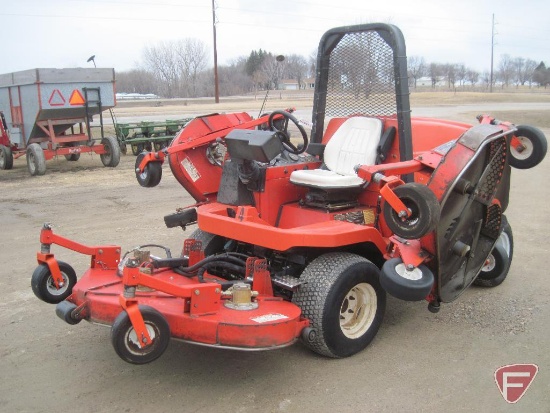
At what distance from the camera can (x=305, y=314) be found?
3.68m

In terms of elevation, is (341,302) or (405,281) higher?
(405,281)

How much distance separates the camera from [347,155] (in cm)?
450

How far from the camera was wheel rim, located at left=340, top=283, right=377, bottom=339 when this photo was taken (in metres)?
3.92

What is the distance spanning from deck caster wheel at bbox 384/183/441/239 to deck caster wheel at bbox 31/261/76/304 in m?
2.10

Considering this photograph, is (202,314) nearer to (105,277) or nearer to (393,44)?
(105,277)

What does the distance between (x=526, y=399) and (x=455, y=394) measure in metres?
0.38

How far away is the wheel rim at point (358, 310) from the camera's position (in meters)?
3.92

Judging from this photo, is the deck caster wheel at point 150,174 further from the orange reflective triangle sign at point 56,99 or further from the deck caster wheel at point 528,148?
the orange reflective triangle sign at point 56,99

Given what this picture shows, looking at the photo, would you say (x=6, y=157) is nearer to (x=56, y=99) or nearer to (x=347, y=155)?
(x=56, y=99)

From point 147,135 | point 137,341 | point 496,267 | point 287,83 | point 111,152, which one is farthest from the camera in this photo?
point 287,83

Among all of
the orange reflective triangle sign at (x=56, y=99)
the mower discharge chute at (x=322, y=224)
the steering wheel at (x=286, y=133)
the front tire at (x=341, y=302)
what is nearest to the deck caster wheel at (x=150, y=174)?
the mower discharge chute at (x=322, y=224)

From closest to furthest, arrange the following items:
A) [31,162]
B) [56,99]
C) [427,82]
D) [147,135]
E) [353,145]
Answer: [353,145], [31,162], [56,99], [147,135], [427,82]

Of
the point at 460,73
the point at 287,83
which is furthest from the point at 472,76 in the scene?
the point at 287,83

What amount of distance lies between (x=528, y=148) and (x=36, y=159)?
31.2ft
